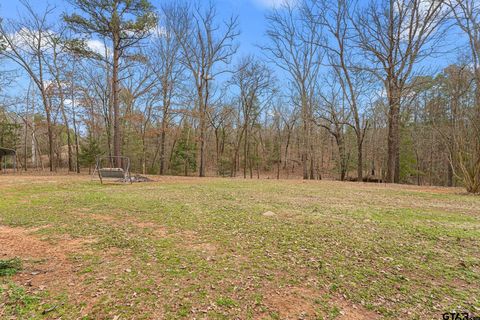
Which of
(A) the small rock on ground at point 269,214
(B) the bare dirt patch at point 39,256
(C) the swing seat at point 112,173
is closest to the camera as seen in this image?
(B) the bare dirt patch at point 39,256

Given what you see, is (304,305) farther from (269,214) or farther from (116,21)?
(116,21)

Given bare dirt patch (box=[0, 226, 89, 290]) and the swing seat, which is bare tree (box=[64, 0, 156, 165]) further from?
bare dirt patch (box=[0, 226, 89, 290])

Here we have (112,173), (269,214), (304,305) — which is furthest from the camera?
(112,173)

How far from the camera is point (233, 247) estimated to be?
2.67 meters

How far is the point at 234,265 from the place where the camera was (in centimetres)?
224

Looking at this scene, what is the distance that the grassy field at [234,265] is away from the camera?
162cm

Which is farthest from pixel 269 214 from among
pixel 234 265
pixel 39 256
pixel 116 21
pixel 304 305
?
pixel 116 21

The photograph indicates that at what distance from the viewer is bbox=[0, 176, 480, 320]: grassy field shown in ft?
5.33

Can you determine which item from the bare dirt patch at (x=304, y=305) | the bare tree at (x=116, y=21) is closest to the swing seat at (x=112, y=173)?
the bare tree at (x=116, y=21)

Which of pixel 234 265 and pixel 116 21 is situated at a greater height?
pixel 116 21

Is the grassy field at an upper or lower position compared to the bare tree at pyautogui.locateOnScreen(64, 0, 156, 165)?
lower

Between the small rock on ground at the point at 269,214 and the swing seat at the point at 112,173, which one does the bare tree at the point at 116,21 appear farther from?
the small rock on ground at the point at 269,214

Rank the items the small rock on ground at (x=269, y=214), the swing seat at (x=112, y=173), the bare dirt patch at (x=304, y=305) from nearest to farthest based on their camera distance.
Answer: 1. the bare dirt patch at (x=304, y=305)
2. the small rock on ground at (x=269, y=214)
3. the swing seat at (x=112, y=173)

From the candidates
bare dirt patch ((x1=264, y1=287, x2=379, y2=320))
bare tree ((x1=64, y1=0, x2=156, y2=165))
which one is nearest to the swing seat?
bare tree ((x1=64, y1=0, x2=156, y2=165))
